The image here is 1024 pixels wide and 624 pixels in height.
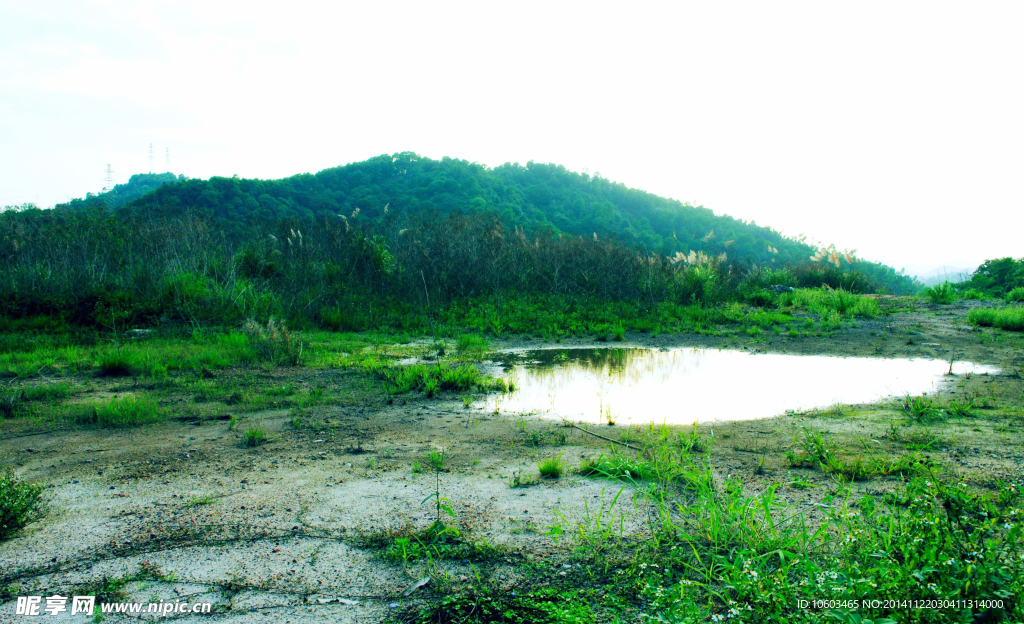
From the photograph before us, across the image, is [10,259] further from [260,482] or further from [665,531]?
[665,531]

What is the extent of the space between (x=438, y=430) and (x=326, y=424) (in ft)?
4.00

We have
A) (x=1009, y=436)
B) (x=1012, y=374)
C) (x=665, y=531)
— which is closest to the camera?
(x=665, y=531)

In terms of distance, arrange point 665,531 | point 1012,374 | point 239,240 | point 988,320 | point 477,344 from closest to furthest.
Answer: point 665,531
point 1012,374
point 477,344
point 988,320
point 239,240

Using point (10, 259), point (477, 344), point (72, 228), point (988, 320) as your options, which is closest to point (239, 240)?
point (72, 228)

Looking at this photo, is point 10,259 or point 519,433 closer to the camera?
point 519,433

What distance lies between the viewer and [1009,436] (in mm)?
4836

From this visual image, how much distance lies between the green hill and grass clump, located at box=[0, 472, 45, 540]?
2596cm

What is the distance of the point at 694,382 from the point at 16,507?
7.60 m

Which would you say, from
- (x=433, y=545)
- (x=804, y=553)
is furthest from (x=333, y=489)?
(x=804, y=553)

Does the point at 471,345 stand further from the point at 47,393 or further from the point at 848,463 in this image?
the point at 848,463

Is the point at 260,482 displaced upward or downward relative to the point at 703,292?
downward

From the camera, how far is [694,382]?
812 centimetres

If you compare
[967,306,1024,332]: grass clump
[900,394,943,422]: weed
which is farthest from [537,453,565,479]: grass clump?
[967,306,1024,332]: grass clump

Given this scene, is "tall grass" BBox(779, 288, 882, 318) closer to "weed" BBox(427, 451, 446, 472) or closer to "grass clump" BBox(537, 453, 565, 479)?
"grass clump" BBox(537, 453, 565, 479)
